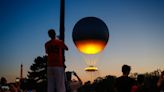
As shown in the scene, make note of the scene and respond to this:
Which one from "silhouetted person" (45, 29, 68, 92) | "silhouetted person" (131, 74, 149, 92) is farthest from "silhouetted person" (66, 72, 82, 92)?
"silhouetted person" (131, 74, 149, 92)

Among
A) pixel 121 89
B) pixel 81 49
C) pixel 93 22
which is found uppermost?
pixel 93 22

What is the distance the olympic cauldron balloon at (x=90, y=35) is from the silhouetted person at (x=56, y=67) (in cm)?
78

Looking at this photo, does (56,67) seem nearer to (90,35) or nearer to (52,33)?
(52,33)

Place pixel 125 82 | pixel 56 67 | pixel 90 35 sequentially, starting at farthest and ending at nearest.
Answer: pixel 90 35 → pixel 56 67 → pixel 125 82

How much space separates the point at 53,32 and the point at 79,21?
3.14 feet

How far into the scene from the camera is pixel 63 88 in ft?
36.6

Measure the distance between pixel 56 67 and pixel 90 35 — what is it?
151 centimetres

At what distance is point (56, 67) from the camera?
11.1 m

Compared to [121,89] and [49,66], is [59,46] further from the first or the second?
[121,89]

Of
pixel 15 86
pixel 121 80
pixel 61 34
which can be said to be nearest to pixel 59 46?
pixel 61 34

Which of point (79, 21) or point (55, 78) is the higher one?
point (79, 21)

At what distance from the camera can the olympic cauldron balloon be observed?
465 inches

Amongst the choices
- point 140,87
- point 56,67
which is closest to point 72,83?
point 56,67

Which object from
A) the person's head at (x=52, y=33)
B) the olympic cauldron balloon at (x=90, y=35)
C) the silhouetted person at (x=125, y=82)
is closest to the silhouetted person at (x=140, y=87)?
the silhouetted person at (x=125, y=82)
